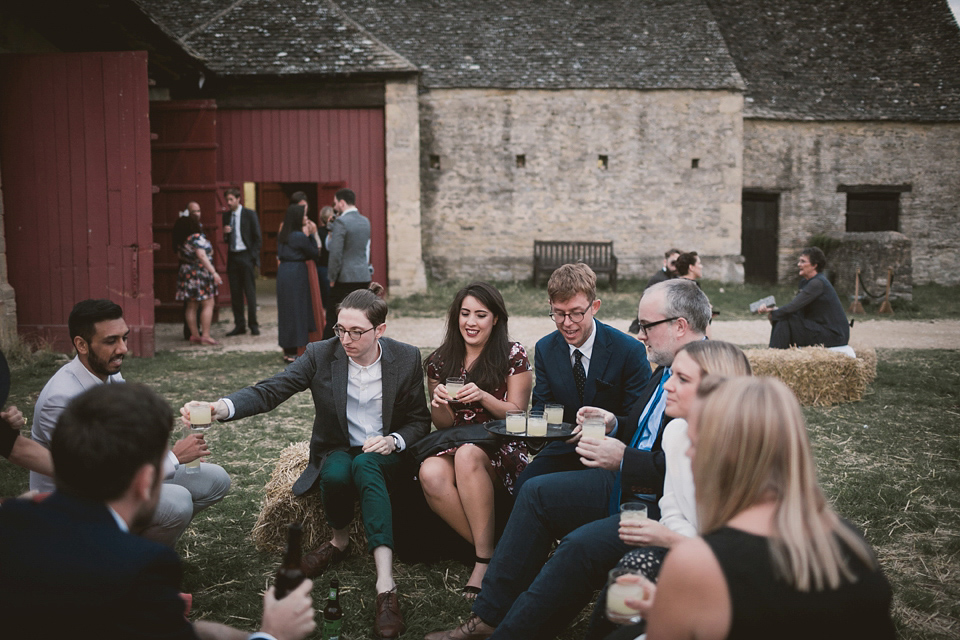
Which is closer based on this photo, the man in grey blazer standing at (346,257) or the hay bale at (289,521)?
the hay bale at (289,521)

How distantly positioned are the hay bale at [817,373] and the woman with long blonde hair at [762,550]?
5902mm

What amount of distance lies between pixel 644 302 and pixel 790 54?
65.2 ft

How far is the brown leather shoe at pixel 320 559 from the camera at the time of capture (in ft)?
12.6

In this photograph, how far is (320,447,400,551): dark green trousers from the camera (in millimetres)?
3586

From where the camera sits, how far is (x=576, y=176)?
1811cm

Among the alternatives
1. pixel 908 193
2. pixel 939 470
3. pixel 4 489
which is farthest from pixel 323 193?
pixel 908 193

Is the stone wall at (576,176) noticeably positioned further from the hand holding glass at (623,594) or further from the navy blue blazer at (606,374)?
the hand holding glass at (623,594)

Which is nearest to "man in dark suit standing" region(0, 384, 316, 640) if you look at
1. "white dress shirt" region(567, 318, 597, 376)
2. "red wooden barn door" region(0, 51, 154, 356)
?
"white dress shirt" region(567, 318, 597, 376)

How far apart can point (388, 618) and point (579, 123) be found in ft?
51.9

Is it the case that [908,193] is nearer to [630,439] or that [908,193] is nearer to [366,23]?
[366,23]

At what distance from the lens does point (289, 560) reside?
7.21ft

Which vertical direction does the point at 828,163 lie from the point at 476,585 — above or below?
above

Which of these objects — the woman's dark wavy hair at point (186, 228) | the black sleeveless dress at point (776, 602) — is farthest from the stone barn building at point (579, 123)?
the black sleeveless dress at point (776, 602)

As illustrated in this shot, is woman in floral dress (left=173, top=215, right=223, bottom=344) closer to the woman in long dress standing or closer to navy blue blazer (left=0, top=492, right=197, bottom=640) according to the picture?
the woman in long dress standing
